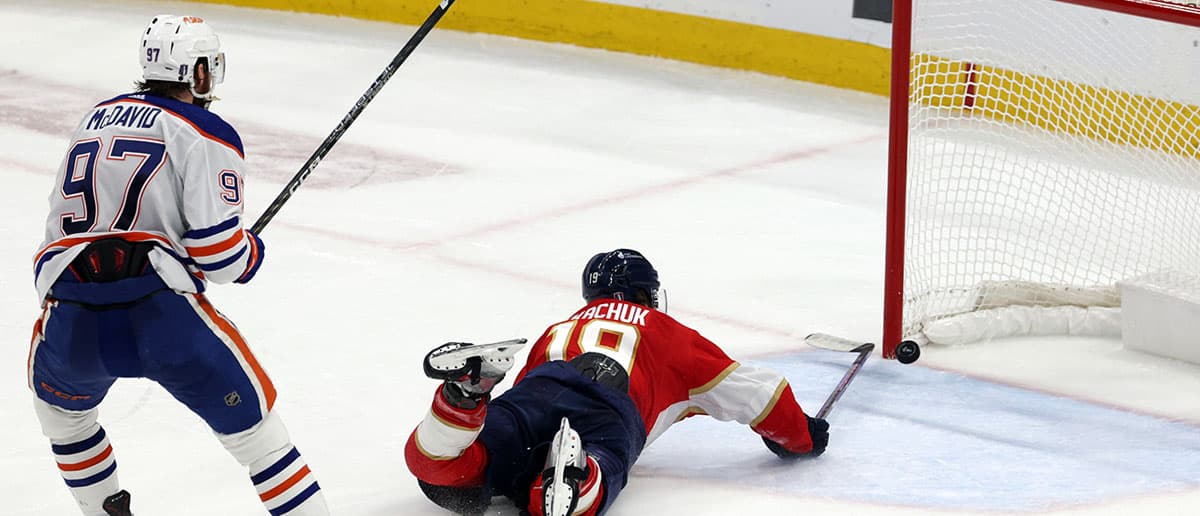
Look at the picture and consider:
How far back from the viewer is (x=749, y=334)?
438 centimetres

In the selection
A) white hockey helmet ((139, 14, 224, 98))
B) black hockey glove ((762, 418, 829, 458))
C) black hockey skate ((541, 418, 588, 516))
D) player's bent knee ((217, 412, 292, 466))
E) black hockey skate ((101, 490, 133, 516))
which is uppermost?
white hockey helmet ((139, 14, 224, 98))

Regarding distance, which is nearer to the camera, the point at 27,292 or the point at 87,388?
the point at 87,388

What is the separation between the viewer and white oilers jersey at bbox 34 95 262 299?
Result: 8.63 feet

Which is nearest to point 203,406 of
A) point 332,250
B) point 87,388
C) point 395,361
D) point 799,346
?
point 87,388

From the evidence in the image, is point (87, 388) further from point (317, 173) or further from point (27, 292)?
point (317, 173)

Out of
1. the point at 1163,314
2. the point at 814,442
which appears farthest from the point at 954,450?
the point at 1163,314

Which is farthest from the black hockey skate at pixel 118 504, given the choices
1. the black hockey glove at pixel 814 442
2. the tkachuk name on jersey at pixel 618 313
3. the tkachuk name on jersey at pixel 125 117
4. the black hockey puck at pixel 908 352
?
the black hockey puck at pixel 908 352

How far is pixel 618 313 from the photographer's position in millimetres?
3326

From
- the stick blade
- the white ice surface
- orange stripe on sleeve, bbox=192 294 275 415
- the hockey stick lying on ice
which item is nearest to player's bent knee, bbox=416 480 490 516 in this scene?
the white ice surface

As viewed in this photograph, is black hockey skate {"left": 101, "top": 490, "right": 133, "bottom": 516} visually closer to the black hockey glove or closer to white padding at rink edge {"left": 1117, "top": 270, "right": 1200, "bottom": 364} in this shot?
the black hockey glove

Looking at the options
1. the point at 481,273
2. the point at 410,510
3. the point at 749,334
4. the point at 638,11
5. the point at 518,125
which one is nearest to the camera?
the point at 410,510

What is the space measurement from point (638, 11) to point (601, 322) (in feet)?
13.7

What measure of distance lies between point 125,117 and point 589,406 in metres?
0.98

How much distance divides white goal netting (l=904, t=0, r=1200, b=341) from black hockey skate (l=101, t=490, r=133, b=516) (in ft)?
6.75
